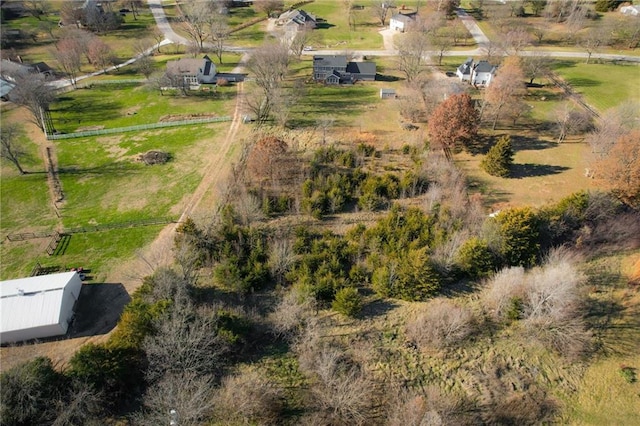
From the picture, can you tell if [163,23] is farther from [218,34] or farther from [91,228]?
[91,228]

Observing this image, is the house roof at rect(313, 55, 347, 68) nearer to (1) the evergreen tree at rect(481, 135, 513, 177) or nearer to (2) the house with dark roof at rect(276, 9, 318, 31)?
(2) the house with dark roof at rect(276, 9, 318, 31)

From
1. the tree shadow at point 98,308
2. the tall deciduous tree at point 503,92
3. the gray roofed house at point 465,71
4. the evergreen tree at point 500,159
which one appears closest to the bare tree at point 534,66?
the gray roofed house at point 465,71

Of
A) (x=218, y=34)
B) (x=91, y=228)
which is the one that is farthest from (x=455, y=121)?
(x=218, y=34)

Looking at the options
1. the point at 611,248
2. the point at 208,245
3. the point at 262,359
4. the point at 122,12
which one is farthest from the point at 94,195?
the point at 122,12

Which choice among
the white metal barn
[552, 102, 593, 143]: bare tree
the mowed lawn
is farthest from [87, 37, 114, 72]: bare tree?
the mowed lawn

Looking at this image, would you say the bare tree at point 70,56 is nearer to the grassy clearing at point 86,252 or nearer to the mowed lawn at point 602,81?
the grassy clearing at point 86,252
